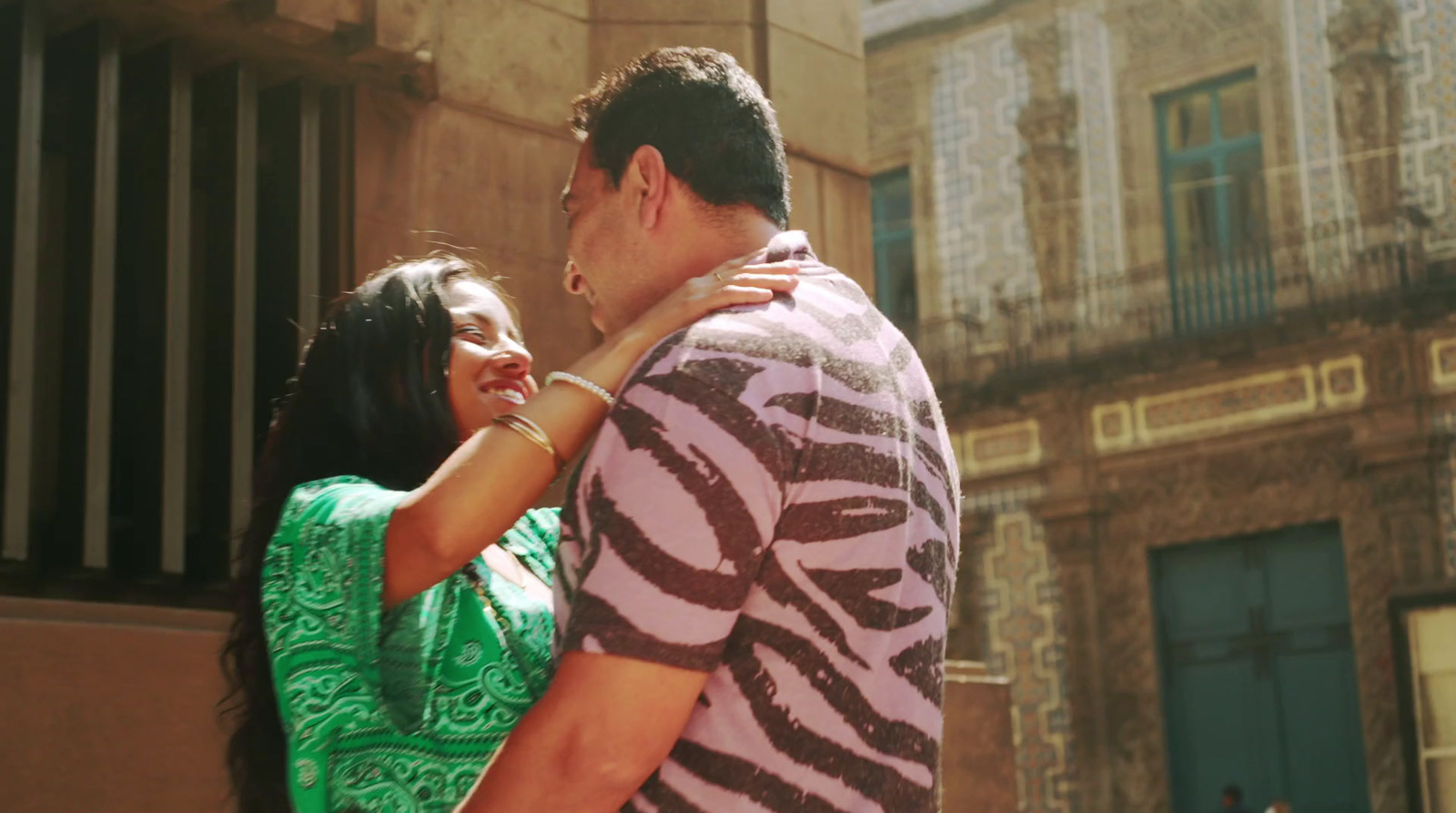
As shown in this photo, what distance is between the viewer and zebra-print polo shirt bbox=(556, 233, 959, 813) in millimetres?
1695

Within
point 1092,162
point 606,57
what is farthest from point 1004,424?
point 606,57

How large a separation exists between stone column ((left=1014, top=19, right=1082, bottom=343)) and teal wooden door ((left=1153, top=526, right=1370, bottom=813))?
2.98m

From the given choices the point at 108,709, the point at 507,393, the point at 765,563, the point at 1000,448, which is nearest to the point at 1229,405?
the point at 1000,448

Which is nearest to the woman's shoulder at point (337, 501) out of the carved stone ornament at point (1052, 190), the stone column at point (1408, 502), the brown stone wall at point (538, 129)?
the brown stone wall at point (538, 129)

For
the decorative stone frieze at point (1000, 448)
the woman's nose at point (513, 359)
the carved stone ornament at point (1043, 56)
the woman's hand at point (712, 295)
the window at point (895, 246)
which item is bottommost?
the woman's hand at point (712, 295)

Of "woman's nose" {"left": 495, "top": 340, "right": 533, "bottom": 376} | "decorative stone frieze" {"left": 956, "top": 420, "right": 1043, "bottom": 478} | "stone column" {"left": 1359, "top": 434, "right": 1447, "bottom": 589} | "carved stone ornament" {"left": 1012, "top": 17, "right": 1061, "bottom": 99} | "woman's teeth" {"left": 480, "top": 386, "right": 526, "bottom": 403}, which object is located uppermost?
"carved stone ornament" {"left": 1012, "top": 17, "right": 1061, "bottom": 99}

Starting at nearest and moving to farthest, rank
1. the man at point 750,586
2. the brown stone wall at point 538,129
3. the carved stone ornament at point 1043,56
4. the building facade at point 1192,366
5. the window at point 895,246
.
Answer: the man at point 750,586, the brown stone wall at point 538,129, the building facade at point 1192,366, the carved stone ornament at point 1043,56, the window at point 895,246

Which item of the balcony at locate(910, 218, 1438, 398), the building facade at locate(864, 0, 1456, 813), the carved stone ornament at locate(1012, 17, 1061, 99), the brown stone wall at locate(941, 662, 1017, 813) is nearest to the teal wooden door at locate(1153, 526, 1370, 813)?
the building facade at locate(864, 0, 1456, 813)

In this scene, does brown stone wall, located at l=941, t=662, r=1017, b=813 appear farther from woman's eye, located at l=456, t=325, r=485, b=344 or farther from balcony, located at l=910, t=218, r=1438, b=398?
balcony, located at l=910, t=218, r=1438, b=398

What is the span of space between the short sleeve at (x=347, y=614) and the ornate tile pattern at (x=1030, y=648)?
15.2 meters

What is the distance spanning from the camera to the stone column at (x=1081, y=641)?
1688 cm

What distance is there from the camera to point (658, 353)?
177cm

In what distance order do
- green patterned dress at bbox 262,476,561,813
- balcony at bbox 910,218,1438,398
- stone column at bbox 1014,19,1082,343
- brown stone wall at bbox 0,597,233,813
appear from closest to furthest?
green patterned dress at bbox 262,476,561,813
brown stone wall at bbox 0,597,233,813
balcony at bbox 910,218,1438,398
stone column at bbox 1014,19,1082,343

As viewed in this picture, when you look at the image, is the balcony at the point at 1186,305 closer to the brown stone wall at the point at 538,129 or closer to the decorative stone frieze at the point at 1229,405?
the decorative stone frieze at the point at 1229,405
